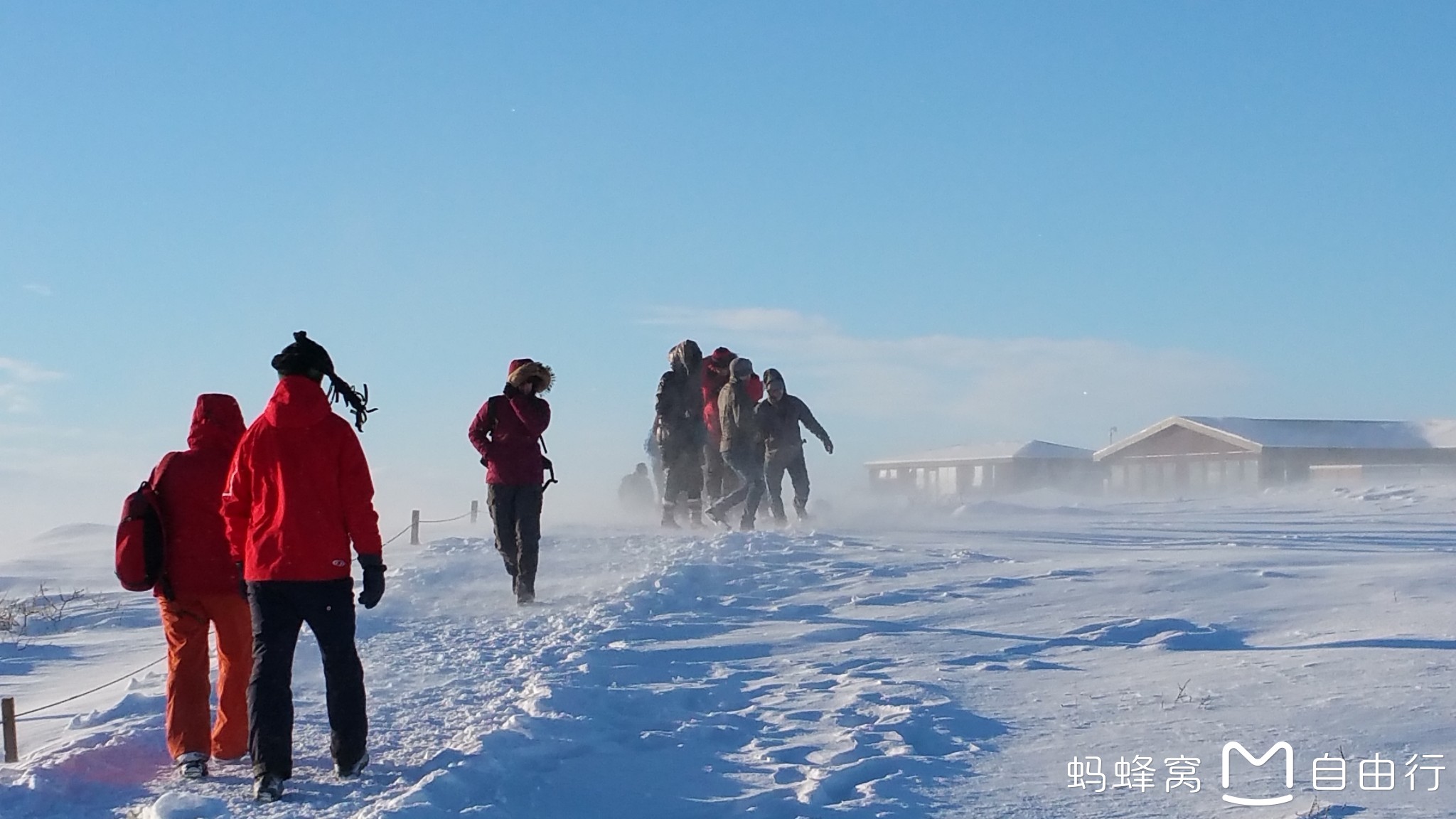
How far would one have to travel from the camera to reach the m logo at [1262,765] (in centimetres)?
419

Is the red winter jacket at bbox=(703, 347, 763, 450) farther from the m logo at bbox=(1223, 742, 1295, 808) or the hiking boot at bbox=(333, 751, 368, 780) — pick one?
the m logo at bbox=(1223, 742, 1295, 808)

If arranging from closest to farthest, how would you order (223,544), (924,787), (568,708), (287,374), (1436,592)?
(924,787)
(287,374)
(223,544)
(568,708)
(1436,592)

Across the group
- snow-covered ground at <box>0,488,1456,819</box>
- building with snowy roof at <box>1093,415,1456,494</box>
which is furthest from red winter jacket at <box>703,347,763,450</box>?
building with snowy roof at <box>1093,415,1456,494</box>

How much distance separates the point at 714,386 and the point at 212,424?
1090cm

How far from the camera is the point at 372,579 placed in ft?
17.4

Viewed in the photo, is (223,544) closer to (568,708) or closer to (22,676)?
(568,708)

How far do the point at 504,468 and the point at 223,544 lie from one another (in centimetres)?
457

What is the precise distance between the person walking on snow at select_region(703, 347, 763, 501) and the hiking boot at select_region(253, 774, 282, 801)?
36.5ft

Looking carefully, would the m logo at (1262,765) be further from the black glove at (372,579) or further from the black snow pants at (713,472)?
the black snow pants at (713,472)

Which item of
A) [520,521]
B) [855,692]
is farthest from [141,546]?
[520,521]

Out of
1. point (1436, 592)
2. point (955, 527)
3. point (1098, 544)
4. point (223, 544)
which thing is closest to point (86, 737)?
point (223, 544)

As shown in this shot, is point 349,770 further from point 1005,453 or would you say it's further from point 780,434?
point 1005,453

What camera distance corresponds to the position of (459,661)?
7.88 meters

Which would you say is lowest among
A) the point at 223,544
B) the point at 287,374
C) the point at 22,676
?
the point at 22,676
